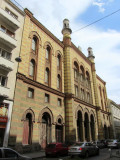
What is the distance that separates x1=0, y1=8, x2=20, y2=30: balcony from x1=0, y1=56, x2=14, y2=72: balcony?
4876 millimetres

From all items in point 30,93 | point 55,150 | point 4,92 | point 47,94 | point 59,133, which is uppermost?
point 47,94

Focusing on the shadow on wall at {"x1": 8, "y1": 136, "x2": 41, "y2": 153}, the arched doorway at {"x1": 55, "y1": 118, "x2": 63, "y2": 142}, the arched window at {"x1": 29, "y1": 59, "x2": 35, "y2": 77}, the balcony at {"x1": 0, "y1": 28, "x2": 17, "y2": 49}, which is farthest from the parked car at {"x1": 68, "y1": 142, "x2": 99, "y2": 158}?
the balcony at {"x1": 0, "y1": 28, "x2": 17, "y2": 49}

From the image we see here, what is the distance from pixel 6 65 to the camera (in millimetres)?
15258

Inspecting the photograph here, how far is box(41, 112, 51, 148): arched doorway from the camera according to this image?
1858 cm

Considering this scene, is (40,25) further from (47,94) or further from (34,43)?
(47,94)

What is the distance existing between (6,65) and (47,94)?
7.62 metres

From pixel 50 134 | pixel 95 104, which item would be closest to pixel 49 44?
pixel 50 134

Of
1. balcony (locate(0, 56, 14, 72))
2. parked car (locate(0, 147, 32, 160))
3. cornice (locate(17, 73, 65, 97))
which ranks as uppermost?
balcony (locate(0, 56, 14, 72))

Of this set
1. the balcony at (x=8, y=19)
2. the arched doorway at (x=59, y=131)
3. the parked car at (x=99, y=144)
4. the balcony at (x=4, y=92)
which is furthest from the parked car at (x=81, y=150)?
the balcony at (x=8, y=19)

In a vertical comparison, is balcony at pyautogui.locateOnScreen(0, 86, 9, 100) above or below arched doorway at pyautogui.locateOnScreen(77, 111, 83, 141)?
above

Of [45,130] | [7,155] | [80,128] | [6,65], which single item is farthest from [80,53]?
[7,155]

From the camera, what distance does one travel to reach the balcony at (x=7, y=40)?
15.5 metres

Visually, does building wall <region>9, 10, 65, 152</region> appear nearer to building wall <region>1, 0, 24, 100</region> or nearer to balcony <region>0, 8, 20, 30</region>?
building wall <region>1, 0, 24, 100</region>

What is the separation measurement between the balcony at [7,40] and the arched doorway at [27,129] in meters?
8.12
